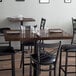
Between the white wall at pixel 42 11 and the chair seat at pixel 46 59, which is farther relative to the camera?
the white wall at pixel 42 11

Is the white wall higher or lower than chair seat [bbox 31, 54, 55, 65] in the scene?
higher

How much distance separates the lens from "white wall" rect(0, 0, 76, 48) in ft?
18.6

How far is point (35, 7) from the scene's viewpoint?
5.83 metres

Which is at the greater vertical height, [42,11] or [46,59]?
[42,11]

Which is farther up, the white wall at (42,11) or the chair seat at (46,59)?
the white wall at (42,11)

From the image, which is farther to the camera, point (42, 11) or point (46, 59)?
point (42, 11)

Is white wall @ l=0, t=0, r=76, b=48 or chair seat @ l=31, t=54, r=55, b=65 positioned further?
white wall @ l=0, t=0, r=76, b=48

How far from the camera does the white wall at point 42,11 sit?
568cm

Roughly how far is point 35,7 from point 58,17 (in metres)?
0.77

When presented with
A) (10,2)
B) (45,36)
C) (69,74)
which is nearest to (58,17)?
(10,2)

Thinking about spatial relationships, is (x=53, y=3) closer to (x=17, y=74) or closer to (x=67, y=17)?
(x=67, y=17)

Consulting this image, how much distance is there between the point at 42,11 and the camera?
19.3ft

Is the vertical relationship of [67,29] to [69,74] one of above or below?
above

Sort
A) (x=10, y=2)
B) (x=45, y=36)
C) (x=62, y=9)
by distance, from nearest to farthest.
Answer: (x=45, y=36) < (x=10, y=2) < (x=62, y=9)
